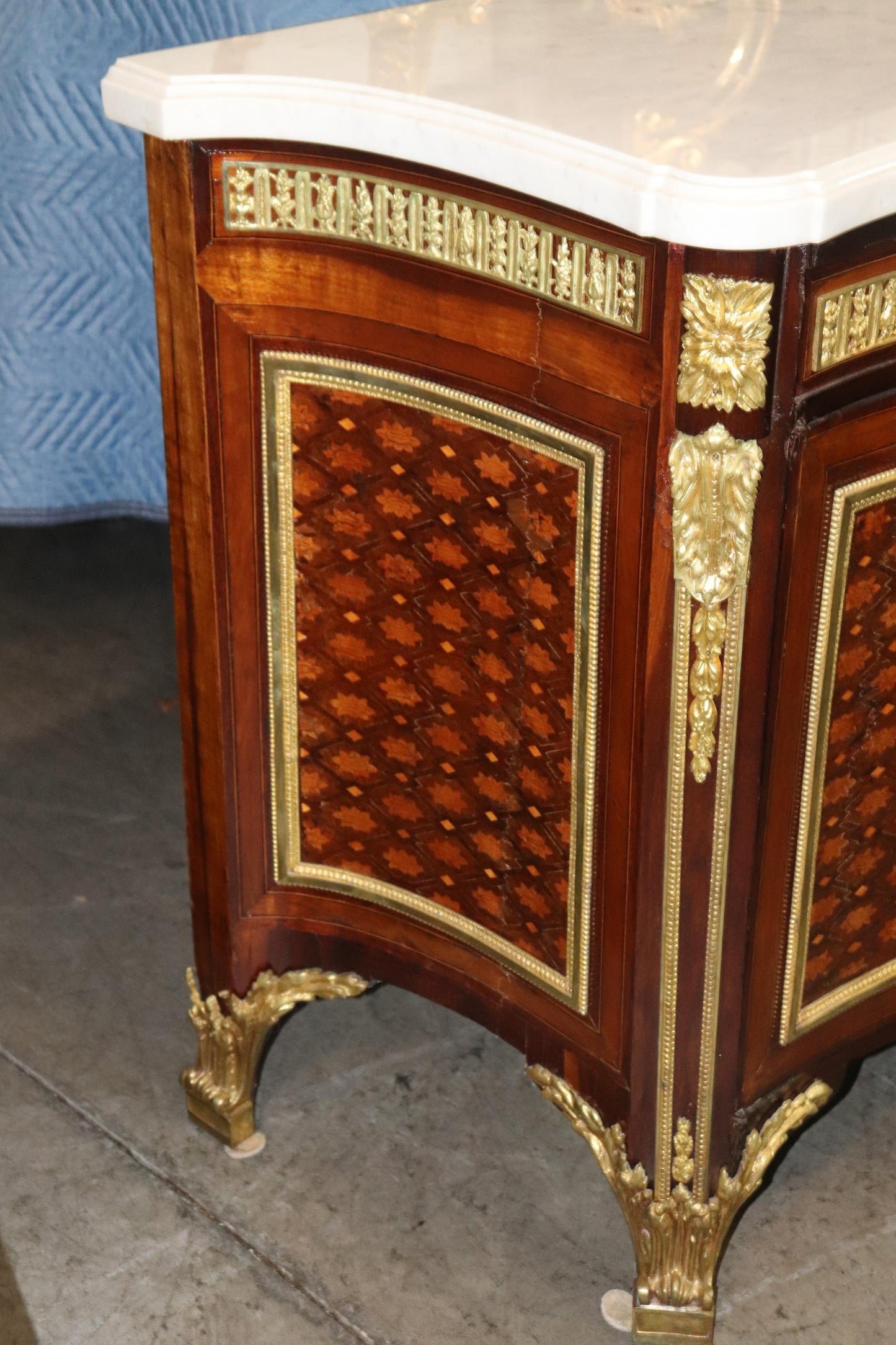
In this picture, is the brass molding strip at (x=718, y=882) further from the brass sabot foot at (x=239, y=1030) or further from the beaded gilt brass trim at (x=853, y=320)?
the brass sabot foot at (x=239, y=1030)

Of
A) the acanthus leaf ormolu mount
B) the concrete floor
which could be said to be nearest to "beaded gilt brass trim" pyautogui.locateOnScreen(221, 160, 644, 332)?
the acanthus leaf ormolu mount

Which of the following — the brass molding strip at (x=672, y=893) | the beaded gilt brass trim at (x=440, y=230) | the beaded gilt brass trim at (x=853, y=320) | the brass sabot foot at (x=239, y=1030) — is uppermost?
the beaded gilt brass trim at (x=440, y=230)

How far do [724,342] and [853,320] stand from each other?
10 centimetres

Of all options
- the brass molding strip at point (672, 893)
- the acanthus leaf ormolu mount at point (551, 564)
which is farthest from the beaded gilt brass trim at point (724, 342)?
the brass molding strip at point (672, 893)

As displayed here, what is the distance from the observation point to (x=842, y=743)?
1.24m

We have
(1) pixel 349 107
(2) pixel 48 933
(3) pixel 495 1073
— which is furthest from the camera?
(2) pixel 48 933

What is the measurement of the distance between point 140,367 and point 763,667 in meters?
1.23

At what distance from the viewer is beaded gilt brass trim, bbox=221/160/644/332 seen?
3.46 feet

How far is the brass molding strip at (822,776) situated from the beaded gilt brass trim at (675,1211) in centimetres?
8

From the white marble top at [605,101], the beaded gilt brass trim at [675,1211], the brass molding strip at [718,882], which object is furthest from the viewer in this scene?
the beaded gilt brass trim at [675,1211]

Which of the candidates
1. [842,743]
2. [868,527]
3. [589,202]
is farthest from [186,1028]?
[589,202]

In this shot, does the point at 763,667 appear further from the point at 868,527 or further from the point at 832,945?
the point at 832,945

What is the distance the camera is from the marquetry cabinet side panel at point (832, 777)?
1.13m

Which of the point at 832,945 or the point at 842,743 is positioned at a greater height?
A: the point at 842,743
